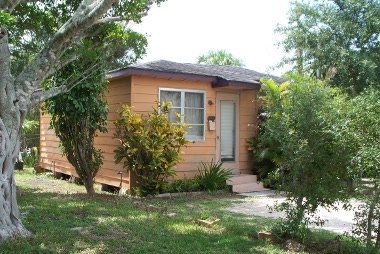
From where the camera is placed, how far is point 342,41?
1360 centimetres

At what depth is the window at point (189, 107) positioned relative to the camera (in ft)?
35.6

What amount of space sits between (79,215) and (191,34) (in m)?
29.1

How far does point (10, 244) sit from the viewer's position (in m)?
4.90

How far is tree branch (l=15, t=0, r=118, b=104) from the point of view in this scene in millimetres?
5969

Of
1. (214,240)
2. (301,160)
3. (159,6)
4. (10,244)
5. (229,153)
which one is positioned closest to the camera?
(10,244)

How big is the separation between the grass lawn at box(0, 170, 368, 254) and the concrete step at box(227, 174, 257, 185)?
6.22 feet

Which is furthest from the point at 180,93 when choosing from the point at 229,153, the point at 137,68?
the point at 229,153

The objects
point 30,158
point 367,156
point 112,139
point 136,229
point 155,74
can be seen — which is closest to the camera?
point 367,156

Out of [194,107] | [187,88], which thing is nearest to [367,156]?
[187,88]

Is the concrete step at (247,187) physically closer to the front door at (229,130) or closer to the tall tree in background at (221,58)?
the front door at (229,130)

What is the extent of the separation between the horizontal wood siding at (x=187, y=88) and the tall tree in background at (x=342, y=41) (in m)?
4.11

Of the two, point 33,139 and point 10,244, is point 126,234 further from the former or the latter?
point 33,139

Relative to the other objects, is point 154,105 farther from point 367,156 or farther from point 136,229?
point 367,156

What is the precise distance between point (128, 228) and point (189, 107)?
5.35m
